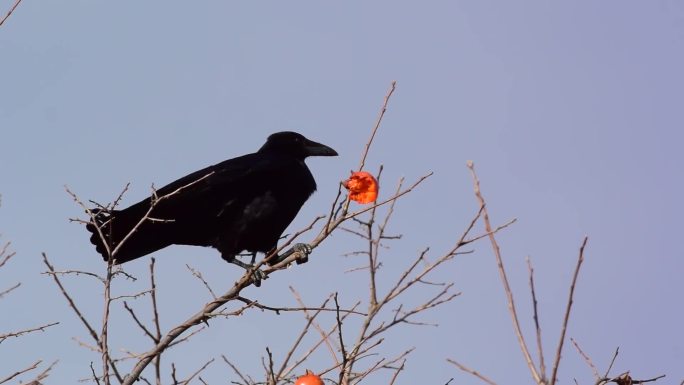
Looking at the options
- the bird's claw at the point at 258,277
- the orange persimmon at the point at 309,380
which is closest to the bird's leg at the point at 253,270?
the bird's claw at the point at 258,277

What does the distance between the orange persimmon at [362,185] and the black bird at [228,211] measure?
2019 millimetres

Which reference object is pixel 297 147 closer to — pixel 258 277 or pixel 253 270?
pixel 258 277

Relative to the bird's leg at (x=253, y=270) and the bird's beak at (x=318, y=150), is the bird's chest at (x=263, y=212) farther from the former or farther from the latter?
the bird's beak at (x=318, y=150)

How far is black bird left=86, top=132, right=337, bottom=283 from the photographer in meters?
6.75

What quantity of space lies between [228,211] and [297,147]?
4.06ft

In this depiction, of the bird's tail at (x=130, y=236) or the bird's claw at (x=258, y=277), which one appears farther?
the bird's tail at (x=130, y=236)

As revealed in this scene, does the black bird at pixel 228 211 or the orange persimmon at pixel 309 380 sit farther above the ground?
the black bird at pixel 228 211

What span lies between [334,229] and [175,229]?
221 cm

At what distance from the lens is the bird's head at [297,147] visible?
7.92m

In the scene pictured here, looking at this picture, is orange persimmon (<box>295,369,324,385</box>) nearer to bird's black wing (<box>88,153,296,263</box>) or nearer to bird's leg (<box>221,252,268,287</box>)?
bird's leg (<box>221,252,268,287</box>)

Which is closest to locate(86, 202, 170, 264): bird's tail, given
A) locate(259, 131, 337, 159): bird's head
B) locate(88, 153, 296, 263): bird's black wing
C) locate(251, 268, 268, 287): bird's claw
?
locate(88, 153, 296, 263): bird's black wing

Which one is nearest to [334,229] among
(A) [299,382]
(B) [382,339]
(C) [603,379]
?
(B) [382,339]

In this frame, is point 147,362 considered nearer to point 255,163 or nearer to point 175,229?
point 175,229

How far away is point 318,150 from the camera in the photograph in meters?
7.96
